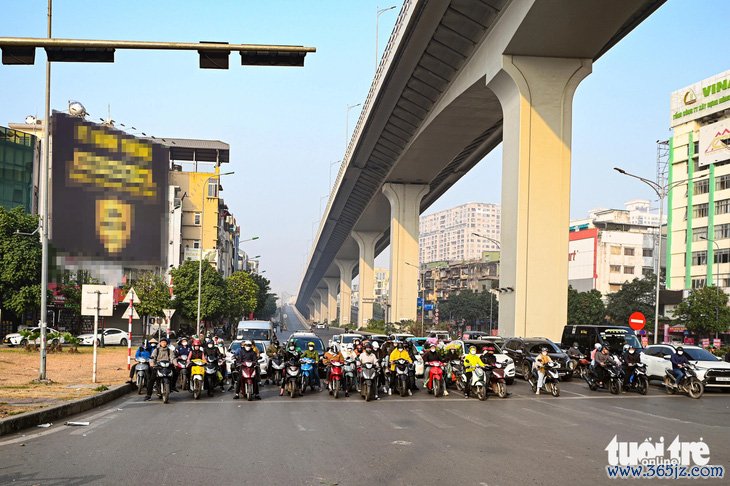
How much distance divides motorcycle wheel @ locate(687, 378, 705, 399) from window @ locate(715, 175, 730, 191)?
54.2 m

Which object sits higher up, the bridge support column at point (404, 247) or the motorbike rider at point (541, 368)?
the bridge support column at point (404, 247)

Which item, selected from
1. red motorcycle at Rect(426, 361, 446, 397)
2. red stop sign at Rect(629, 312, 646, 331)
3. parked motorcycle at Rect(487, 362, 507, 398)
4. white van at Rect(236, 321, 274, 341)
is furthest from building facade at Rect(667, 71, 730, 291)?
red motorcycle at Rect(426, 361, 446, 397)

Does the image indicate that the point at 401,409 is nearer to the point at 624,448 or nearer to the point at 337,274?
the point at 624,448

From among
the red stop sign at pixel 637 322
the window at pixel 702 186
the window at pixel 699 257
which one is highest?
the window at pixel 702 186

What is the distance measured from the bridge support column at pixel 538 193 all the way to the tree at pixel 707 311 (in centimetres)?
3143

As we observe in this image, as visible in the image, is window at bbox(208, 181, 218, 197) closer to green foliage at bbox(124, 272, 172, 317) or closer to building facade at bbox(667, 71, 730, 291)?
green foliage at bbox(124, 272, 172, 317)

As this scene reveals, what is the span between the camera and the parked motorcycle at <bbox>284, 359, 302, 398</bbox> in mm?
18594

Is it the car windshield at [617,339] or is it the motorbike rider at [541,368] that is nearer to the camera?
the motorbike rider at [541,368]

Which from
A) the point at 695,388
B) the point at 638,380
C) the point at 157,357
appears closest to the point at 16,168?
the point at 157,357

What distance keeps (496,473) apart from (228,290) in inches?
2540

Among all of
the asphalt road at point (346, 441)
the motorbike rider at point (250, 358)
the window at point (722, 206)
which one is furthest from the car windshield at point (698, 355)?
the window at point (722, 206)

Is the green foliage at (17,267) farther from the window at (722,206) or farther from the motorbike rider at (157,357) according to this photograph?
the window at (722,206)

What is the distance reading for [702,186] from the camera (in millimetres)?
71375

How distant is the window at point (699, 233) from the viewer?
70.8 meters
